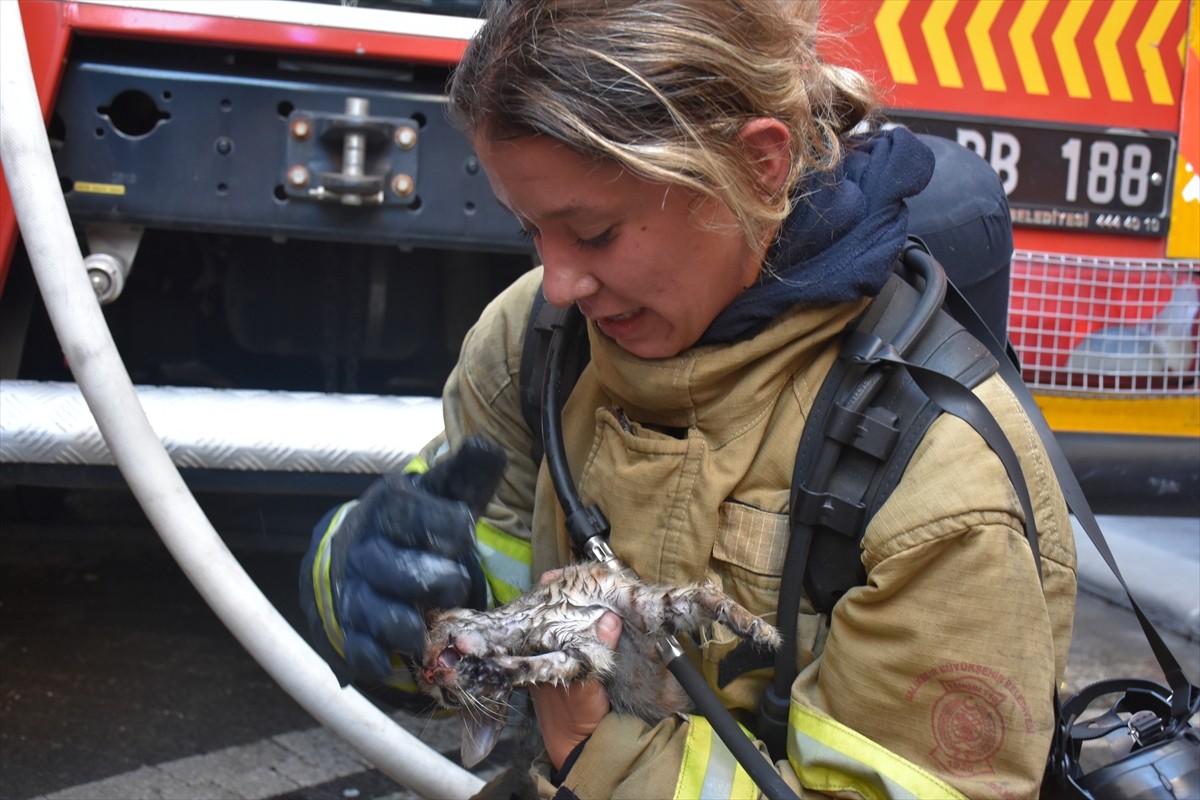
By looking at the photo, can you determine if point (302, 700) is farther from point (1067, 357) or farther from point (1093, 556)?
point (1093, 556)

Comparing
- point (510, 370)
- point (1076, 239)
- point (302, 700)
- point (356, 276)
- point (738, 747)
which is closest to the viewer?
point (738, 747)

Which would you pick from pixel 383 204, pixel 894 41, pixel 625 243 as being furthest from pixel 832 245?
pixel 894 41

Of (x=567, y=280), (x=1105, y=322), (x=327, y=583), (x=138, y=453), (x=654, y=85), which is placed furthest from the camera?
(x=1105, y=322)

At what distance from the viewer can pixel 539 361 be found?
155cm

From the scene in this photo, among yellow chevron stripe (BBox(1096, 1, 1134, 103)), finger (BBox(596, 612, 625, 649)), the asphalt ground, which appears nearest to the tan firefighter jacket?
finger (BBox(596, 612, 625, 649))

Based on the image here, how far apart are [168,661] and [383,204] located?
1.55 meters

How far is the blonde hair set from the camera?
1166mm

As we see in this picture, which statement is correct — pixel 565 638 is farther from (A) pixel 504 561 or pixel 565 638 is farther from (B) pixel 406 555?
(A) pixel 504 561

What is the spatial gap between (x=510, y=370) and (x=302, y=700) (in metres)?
0.77

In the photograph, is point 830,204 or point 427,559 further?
point 830,204

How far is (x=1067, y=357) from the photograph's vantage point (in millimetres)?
2520

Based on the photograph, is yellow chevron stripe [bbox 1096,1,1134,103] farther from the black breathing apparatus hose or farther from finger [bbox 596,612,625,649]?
finger [bbox 596,612,625,649]

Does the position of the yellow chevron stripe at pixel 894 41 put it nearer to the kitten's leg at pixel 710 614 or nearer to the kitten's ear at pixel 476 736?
the kitten's leg at pixel 710 614

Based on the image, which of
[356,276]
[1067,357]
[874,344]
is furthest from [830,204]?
[356,276]
